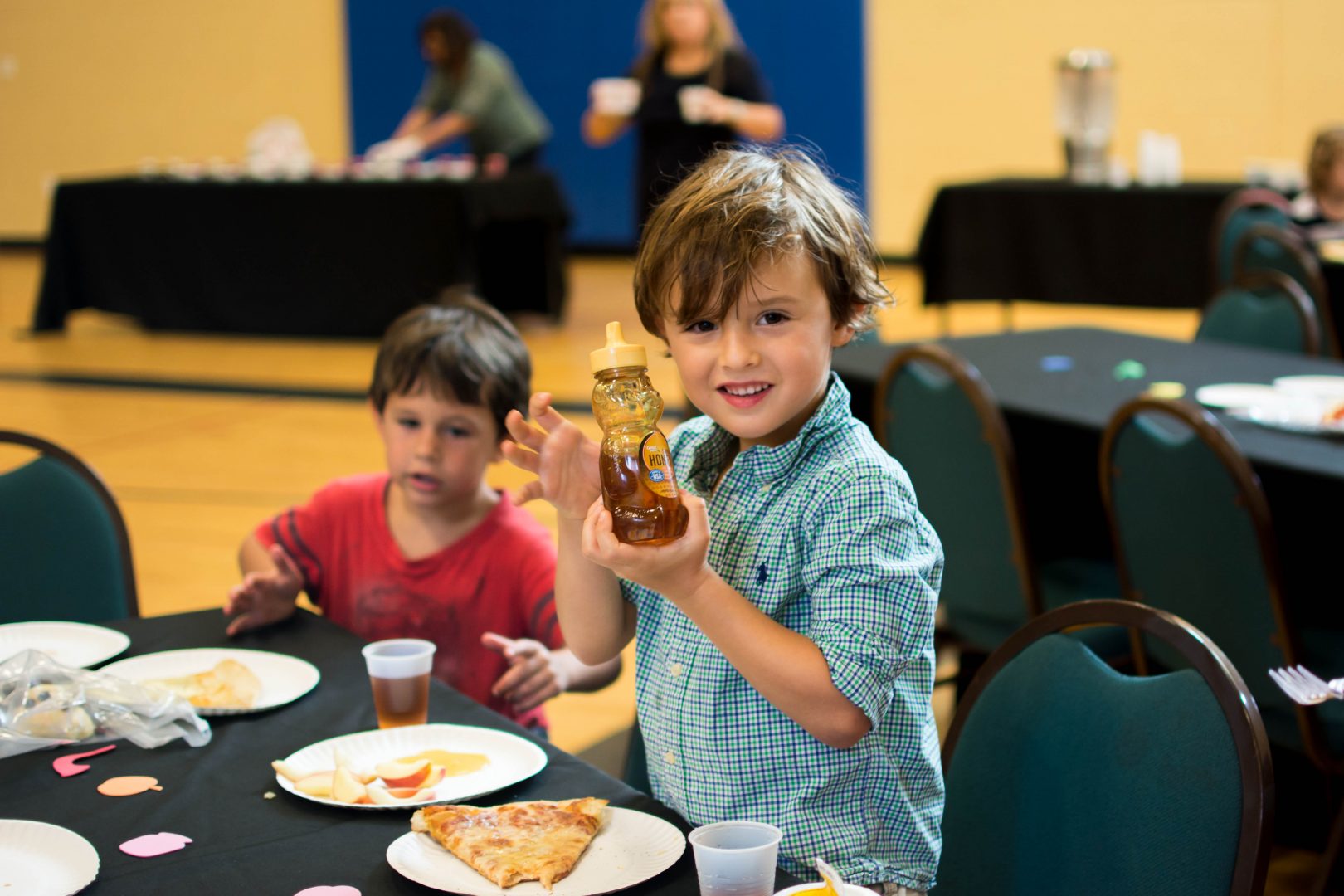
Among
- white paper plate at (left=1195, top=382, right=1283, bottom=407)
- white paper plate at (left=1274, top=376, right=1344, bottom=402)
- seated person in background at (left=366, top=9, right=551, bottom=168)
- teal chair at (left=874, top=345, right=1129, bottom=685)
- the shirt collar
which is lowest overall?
teal chair at (left=874, top=345, right=1129, bottom=685)

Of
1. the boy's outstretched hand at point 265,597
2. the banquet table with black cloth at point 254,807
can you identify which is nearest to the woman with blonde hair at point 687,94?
the boy's outstretched hand at point 265,597

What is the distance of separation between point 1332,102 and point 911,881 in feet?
29.8

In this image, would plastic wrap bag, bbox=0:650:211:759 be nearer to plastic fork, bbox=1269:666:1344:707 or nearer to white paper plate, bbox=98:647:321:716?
white paper plate, bbox=98:647:321:716

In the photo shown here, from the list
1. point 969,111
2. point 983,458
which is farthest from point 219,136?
point 983,458

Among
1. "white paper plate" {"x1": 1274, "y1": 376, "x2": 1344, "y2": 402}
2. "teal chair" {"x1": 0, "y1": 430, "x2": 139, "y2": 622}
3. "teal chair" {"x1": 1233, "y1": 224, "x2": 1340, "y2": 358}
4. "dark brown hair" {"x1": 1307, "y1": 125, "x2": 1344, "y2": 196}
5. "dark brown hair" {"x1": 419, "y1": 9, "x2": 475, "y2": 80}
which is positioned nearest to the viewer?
"teal chair" {"x1": 0, "y1": 430, "x2": 139, "y2": 622}

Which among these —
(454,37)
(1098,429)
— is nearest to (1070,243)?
(454,37)

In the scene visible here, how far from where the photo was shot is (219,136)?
42.1ft

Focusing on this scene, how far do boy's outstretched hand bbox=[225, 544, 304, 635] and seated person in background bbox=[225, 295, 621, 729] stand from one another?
144mm

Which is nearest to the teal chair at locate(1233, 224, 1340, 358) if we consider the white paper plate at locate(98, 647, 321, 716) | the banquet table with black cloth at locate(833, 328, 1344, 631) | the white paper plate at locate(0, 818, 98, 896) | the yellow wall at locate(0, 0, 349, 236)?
the banquet table with black cloth at locate(833, 328, 1344, 631)

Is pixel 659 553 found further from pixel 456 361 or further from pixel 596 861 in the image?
pixel 456 361

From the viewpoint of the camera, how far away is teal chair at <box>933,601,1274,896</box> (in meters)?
1.24

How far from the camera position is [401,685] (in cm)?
152

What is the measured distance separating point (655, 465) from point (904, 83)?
9.81 m

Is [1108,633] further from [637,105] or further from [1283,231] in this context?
[637,105]
